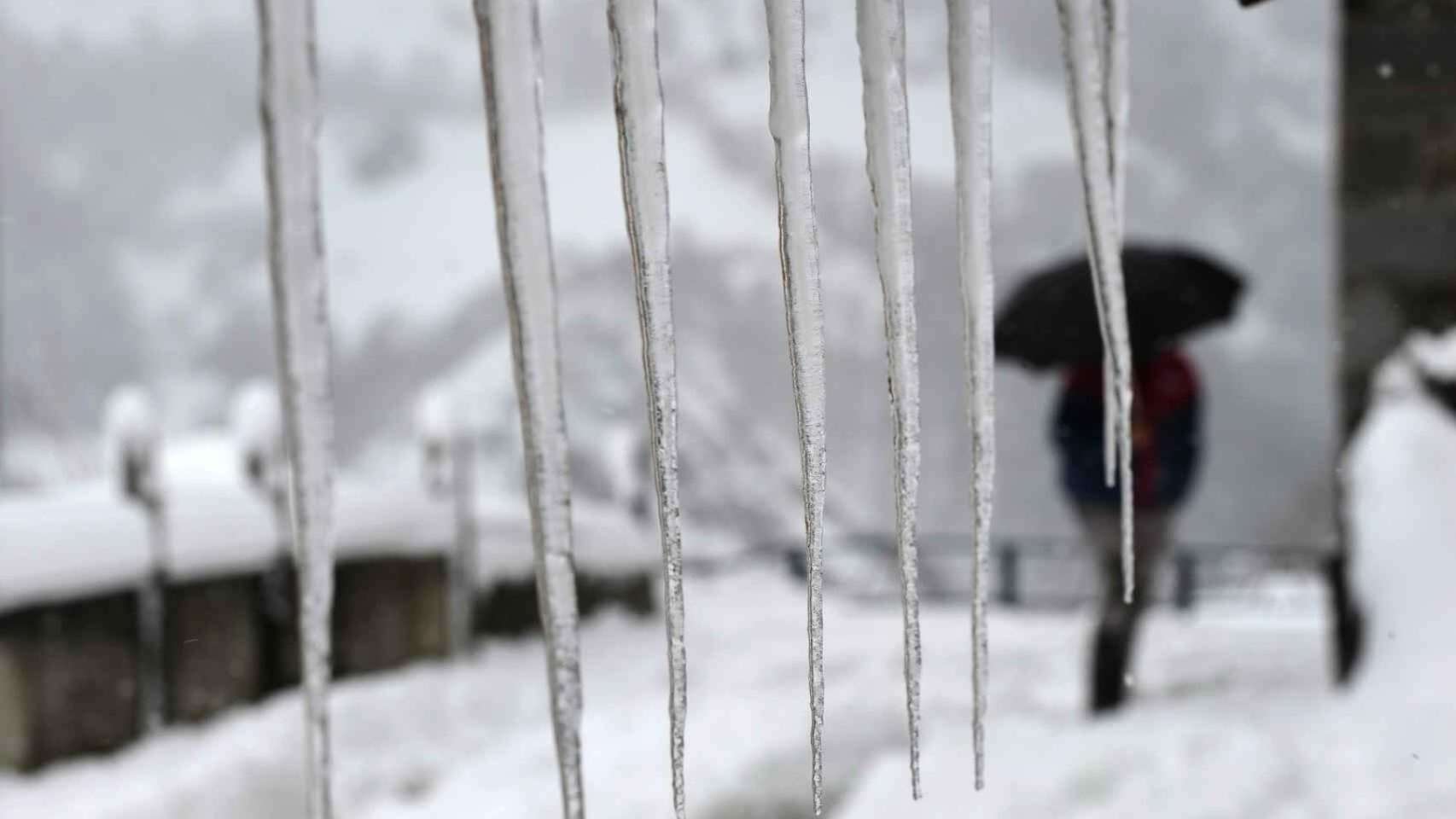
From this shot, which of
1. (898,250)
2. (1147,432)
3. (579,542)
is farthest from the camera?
(579,542)

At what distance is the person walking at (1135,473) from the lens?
4.50 m

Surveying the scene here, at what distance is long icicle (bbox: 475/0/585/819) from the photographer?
1.28m

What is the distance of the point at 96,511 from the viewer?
572 centimetres

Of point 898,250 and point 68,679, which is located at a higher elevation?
point 898,250

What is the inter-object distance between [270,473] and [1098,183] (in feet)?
21.7

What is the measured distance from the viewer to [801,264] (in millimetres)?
1357

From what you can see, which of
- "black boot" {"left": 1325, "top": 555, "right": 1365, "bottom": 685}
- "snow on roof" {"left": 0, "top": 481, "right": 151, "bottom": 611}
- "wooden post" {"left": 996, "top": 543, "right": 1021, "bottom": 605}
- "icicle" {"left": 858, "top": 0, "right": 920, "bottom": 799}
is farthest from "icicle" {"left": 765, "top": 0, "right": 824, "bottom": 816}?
"wooden post" {"left": 996, "top": 543, "right": 1021, "bottom": 605}

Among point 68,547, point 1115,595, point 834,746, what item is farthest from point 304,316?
point 68,547

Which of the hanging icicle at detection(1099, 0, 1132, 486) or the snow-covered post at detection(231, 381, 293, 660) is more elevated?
the hanging icicle at detection(1099, 0, 1132, 486)

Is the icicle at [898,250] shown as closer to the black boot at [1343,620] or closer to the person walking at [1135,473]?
the person walking at [1135,473]

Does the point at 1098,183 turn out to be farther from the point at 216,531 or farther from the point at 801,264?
the point at 216,531

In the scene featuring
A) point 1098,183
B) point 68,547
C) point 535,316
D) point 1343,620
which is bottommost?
point 1343,620

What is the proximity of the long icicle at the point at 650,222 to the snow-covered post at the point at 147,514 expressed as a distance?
5359mm

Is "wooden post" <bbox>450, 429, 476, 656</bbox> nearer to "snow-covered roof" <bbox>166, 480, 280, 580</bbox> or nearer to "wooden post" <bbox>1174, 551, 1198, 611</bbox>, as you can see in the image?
"snow-covered roof" <bbox>166, 480, 280, 580</bbox>
